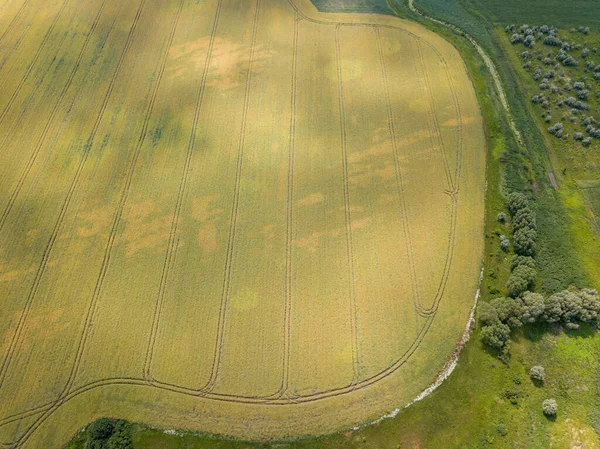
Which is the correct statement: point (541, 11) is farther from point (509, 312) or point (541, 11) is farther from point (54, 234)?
point (54, 234)

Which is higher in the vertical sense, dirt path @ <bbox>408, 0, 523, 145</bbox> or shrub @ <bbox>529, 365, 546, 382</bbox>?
dirt path @ <bbox>408, 0, 523, 145</bbox>

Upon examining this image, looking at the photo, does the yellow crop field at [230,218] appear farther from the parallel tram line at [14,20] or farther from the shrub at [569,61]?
the shrub at [569,61]

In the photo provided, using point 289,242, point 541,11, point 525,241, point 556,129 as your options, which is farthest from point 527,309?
point 541,11

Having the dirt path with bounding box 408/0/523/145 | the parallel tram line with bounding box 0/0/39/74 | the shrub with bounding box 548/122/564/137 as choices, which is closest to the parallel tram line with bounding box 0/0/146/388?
the parallel tram line with bounding box 0/0/39/74

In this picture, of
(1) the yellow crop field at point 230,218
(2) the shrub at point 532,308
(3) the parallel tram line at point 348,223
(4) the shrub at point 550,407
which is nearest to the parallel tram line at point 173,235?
(1) the yellow crop field at point 230,218

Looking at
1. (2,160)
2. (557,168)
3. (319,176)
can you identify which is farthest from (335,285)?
(2,160)

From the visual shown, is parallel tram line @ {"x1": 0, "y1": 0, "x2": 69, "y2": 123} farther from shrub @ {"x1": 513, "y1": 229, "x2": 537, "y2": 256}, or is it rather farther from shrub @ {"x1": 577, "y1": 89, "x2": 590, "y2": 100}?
shrub @ {"x1": 577, "y1": 89, "x2": 590, "y2": 100}

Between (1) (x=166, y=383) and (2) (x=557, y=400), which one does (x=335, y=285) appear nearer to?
(1) (x=166, y=383)
